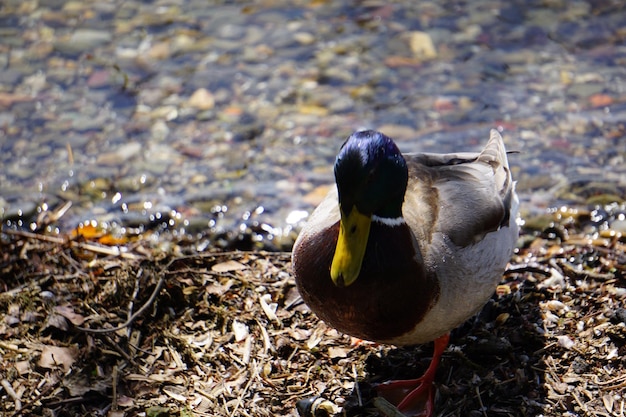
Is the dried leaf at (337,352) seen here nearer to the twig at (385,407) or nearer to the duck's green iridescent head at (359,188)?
the twig at (385,407)

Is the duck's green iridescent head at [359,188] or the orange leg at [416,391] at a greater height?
the duck's green iridescent head at [359,188]

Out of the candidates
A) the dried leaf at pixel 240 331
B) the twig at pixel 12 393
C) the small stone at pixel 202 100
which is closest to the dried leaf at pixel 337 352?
the dried leaf at pixel 240 331

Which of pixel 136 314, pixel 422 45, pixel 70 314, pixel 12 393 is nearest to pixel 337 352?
pixel 136 314

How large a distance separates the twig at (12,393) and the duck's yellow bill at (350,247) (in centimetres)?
144

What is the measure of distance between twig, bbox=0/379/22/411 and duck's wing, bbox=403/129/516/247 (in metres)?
1.81

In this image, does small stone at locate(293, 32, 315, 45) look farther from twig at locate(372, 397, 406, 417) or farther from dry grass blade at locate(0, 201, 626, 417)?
twig at locate(372, 397, 406, 417)

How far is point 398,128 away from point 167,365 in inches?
120

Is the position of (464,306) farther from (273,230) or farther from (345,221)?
(273,230)

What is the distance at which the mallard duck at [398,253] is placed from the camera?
10.6 feet

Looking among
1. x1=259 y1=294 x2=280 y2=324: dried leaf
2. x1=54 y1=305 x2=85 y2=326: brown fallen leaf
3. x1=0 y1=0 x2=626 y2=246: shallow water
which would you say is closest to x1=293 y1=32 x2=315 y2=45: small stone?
x1=0 y1=0 x2=626 y2=246: shallow water

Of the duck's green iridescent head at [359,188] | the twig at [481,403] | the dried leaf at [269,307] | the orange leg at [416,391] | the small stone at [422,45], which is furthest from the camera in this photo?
the small stone at [422,45]

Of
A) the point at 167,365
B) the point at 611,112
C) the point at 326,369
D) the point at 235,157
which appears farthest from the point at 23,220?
the point at 611,112

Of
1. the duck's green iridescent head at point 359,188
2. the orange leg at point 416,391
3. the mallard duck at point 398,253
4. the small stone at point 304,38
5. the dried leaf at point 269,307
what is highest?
the duck's green iridescent head at point 359,188

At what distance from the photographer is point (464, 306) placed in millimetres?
3541
